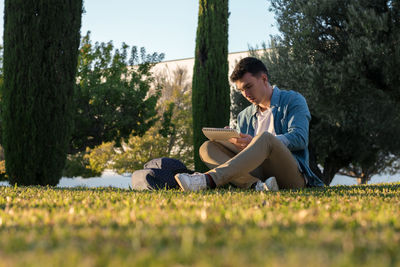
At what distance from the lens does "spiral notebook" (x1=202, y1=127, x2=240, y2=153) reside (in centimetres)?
492

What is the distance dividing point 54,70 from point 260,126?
17.1 feet

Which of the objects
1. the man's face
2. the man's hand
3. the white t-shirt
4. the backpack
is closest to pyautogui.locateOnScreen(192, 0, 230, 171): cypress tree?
the backpack

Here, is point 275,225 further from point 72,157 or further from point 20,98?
point 72,157

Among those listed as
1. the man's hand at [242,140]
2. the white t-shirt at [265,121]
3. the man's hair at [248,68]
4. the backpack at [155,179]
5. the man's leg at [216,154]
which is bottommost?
the backpack at [155,179]

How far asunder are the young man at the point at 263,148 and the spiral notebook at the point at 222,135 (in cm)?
8

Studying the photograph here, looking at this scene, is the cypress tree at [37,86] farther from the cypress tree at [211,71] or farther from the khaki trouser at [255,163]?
the cypress tree at [211,71]

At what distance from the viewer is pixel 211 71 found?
1340 centimetres

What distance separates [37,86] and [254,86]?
211 inches

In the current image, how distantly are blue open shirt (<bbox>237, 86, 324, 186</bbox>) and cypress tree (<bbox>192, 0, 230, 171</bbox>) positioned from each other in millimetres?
7320

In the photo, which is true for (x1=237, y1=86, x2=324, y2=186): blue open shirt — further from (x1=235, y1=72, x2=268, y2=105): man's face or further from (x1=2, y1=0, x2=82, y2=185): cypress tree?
(x1=2, y1=0, x2=82, y2=185): cypress tree

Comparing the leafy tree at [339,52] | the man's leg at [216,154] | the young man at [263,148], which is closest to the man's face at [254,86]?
the young man at [263,148]

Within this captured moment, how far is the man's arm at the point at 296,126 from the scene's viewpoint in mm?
5000

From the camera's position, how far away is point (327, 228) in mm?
1819

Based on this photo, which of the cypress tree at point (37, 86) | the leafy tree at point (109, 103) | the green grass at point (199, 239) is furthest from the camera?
the leafy tree at point (109, 103)
